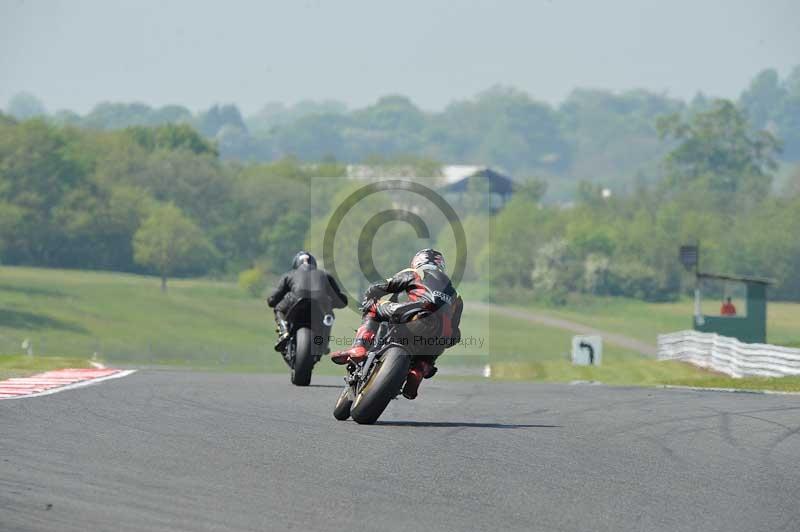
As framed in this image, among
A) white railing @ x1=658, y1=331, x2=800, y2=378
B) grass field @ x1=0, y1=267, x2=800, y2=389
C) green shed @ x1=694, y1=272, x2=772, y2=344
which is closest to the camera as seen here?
white railing @ x1=658, y1=331, x2=800, y2=378

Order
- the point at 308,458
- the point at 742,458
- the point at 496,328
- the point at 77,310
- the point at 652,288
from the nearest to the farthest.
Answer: the point at 308,458
the point at 742,458
the point at 77,310
the point at 496,328
the point at 652,288

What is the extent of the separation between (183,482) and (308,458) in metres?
1.64

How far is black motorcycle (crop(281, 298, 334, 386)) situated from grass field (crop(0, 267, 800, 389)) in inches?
2171

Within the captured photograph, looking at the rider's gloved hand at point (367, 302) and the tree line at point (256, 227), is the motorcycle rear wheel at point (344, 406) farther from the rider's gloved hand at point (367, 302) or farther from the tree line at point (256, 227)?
the tree line at point (256, 227)

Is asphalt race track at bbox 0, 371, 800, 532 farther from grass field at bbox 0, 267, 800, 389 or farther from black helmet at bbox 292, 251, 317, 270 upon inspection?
grass field at bbox 0, 267, 800, 389

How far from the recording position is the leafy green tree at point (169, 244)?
420 feet

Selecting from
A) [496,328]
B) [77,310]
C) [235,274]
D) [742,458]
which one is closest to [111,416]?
[742,458]

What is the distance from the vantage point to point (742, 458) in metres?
12.6

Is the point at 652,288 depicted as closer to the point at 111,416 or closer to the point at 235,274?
the point at 235,274

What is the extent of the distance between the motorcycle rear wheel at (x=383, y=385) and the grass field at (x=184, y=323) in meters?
61.6

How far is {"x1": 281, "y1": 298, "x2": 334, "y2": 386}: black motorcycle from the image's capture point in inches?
805

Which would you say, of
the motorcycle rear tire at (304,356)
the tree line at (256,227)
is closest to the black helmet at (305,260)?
the motorcycle rear tire at (304,356)

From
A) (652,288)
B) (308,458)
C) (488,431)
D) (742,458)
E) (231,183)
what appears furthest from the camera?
(231,183)

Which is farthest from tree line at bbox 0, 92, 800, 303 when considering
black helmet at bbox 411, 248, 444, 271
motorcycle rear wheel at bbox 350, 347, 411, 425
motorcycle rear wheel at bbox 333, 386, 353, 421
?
motorcycle rear wheel at bbox 350, 347, 411, 425
